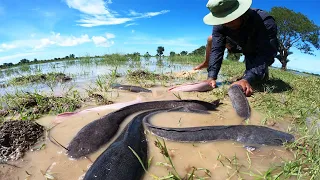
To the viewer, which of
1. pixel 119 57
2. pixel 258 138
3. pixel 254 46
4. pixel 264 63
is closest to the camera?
pixel 258 138

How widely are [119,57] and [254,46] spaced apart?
29.9 feet

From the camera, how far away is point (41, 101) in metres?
3.65

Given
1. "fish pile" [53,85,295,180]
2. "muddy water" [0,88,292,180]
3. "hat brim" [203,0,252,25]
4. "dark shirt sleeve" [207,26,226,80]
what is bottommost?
"muddy water" [0,88,292,180]

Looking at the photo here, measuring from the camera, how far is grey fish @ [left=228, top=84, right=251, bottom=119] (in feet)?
10.2

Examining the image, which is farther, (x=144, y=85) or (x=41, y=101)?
(x=144, y=85)

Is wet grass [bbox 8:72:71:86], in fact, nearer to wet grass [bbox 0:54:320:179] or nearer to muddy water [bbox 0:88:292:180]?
wet grass [bbox 0:54:320:179]

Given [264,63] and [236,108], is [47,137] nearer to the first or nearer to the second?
[236,108]

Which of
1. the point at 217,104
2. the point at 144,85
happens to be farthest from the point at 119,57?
the point at 217,104

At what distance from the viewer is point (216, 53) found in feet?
15.4

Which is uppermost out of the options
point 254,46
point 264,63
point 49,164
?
point 254,46

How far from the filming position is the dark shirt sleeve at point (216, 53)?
4602 millimetres

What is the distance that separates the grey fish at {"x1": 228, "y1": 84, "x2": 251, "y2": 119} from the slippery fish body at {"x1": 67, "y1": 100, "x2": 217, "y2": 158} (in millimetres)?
319

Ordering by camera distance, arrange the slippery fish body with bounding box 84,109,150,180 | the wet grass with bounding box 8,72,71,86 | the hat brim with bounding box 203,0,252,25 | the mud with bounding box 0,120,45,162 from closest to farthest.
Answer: the slippery fish body with bounding box 84,109,150,180, the mud with bounding box 0,120,45,162, the hat brim with bounding box 203,0,252,25, the wet grass with bounding box 8,72,71,86

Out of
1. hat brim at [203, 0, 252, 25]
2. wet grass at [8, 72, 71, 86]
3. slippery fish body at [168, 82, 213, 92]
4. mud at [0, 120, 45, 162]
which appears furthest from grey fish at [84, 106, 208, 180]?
wet grass at [8, 72, 71, 86]
